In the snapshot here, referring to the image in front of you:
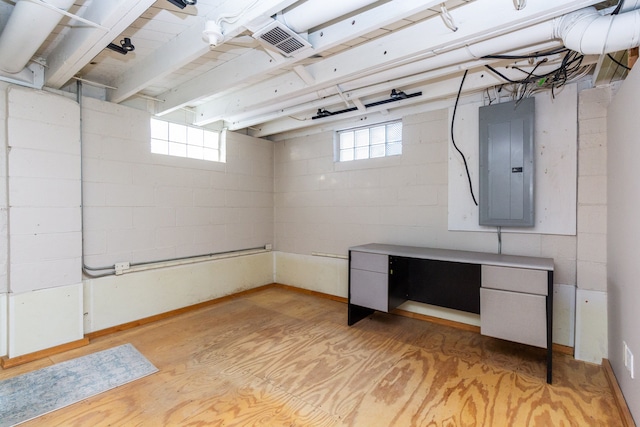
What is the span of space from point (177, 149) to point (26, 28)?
196 cm

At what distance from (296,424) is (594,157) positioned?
3049 millimetres

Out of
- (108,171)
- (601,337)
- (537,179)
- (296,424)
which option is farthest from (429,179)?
(108,171)

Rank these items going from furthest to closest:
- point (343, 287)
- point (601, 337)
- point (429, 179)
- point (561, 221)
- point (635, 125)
Answer: point (343, 287) → point (429, 179) → point (561, 221) → point (601, 337) → point (635, 125)

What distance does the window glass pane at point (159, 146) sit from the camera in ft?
11.5

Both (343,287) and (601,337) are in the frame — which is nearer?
(601,337)

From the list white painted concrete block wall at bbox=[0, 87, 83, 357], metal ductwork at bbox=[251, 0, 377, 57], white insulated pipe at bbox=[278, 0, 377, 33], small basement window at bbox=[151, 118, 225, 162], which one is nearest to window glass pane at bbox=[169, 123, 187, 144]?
small basement window at bbox=[151, 118, 225, 162]

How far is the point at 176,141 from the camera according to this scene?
3740mm

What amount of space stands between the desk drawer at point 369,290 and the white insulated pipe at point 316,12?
223cm

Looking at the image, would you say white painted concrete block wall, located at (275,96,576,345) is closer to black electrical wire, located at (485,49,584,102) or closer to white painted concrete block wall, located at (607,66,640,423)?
black electrical wire, located at (485,49,584,102)

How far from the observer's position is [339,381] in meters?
2.22

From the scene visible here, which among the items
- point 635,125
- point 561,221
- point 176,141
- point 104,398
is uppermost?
point 176,141

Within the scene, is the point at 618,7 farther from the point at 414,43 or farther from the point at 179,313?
the point at 179,313

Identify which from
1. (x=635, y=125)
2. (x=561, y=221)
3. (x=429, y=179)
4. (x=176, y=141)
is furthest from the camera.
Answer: (x=176, y=141)

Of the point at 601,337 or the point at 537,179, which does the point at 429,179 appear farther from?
the point at 601,337
